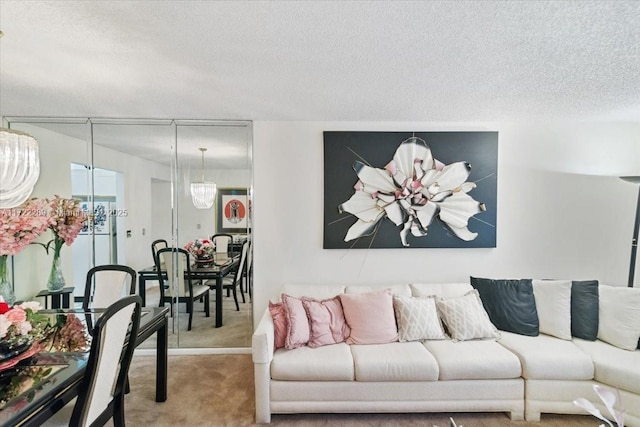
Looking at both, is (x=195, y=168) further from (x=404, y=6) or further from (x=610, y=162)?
(x=610, y=162)

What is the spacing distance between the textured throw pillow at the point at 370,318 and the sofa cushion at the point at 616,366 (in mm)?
1424

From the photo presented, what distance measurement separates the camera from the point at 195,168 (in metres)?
3.58

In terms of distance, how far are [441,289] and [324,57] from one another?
2.32 meters

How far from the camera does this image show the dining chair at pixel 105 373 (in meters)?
1.45

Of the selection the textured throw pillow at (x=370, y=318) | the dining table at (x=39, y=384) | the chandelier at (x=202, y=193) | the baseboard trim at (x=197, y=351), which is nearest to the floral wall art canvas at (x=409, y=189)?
the textured throw pillow at (x=370, y=318)

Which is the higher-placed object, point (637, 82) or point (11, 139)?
point (637, 82)

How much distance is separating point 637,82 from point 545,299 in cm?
180

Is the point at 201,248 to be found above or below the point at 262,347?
above

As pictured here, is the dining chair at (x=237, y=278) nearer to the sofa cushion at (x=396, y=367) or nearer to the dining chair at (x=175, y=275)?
the dining chair at (x=175, y=275)

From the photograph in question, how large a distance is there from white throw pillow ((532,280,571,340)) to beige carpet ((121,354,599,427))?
2.06ft

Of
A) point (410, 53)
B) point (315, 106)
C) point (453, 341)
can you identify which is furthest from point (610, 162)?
point (315, 106)

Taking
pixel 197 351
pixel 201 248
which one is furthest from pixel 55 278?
pixel 197 351

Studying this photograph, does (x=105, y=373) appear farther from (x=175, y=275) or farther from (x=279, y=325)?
(x=175, y=275)

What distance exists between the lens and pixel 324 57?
1.93m
